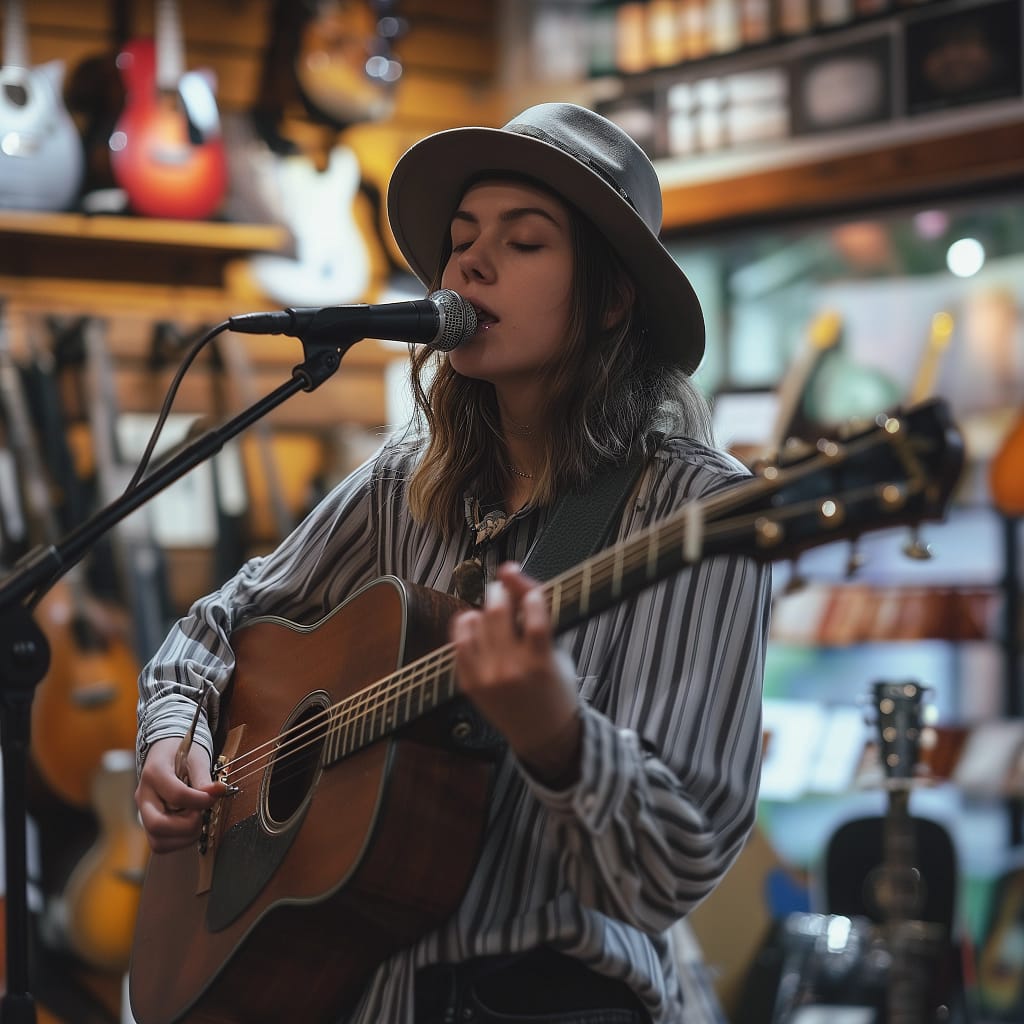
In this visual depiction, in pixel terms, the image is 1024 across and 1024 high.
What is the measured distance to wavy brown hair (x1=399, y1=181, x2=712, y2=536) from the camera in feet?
5.41

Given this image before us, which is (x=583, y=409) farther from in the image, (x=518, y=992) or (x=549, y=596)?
(x=518, y=992)

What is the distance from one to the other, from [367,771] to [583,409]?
1.66 ft

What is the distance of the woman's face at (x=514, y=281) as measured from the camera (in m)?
1.64

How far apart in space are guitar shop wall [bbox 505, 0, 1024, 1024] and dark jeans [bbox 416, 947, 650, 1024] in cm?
222

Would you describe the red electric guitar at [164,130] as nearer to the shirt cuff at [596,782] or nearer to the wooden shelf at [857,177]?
the wooden shelf at [857,177]

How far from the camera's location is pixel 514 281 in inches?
64.8

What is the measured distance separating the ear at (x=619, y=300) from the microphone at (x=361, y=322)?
0.78 ft

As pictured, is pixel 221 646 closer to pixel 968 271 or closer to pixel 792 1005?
pixel 792 1005

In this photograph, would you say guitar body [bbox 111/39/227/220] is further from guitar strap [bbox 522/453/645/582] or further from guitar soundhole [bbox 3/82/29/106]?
guitar strap [bbox 522/453/645/582]

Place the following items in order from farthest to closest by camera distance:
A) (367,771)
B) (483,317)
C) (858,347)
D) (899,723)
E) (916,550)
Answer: (858,347) → (899,723) → (483,317) → (367,771) → (916,550)

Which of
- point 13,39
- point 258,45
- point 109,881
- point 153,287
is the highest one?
point 258,45

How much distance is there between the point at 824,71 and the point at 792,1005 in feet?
8.37

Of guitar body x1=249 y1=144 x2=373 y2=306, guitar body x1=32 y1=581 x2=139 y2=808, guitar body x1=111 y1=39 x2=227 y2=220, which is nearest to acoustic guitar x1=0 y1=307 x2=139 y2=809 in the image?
guitar body x1=32 y1=581 x2=139 y2=808

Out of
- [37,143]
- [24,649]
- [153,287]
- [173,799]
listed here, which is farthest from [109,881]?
[24,649]
